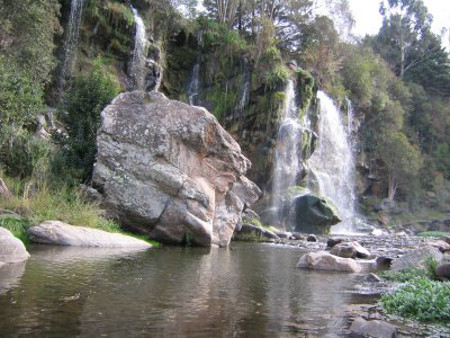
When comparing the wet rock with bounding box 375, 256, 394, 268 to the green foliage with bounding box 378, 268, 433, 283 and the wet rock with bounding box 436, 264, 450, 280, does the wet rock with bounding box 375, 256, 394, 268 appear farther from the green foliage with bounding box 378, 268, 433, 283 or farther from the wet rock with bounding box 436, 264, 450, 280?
the wet rock with bounding box 436, 264, 450, 280

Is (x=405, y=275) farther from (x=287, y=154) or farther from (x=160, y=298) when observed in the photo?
(x=287, y=154)

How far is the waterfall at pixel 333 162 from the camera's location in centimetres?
3447

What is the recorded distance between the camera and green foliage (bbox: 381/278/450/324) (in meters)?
5.40

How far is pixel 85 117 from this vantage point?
16547mm

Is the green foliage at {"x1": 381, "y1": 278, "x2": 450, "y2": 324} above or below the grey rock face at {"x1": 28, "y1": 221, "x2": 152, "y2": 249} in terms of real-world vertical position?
below

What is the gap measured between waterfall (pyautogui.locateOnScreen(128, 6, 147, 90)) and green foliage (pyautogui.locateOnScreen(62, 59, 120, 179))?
1049 centimetres

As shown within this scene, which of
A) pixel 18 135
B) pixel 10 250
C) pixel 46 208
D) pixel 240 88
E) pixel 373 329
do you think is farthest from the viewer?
pixel 240 88

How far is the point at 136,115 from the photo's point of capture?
1497 cm

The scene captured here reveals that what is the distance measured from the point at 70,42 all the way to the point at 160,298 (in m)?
23.8

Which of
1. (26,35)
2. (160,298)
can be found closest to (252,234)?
(26,35)

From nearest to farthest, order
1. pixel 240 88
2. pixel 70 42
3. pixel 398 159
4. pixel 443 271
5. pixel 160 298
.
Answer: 1. pixel 160 298
2. pixel 443 271
3. pixel 70 42
4. pixel 240 88
5. pixel 398 159

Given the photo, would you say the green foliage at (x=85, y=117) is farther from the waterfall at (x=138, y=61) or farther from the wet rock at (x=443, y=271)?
the wet rock at (x=443, y=271)

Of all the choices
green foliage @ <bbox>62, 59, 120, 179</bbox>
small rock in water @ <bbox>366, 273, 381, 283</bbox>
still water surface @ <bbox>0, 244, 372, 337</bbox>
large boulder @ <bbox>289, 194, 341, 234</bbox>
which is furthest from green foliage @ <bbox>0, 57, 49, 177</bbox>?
large boulder @ <bbox>289, 194, 341, 234</bbox>

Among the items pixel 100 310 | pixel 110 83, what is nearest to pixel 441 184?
pixel 110 83
